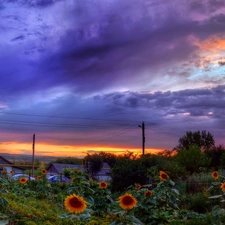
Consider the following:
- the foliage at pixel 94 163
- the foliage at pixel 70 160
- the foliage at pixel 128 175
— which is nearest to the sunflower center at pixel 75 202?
the foliage at pixel 128 175

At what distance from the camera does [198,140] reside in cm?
5450

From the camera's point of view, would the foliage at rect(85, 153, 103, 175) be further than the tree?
No

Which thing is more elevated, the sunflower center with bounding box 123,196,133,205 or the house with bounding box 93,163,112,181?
the sunflower center with bounding box 123,196,133,205

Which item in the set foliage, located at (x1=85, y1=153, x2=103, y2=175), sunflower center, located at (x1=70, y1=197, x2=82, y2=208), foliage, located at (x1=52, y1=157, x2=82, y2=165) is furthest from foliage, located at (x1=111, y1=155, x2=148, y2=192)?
foliage, located at (x1=52, y1=157, x2=82, y2=165)

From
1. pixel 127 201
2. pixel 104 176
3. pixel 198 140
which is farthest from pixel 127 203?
pixel 198 140

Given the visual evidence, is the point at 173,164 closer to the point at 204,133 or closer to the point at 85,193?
the point at 85,193

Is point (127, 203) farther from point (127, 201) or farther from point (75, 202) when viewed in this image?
point (75, 202)

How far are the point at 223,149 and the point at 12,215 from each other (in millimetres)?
39735

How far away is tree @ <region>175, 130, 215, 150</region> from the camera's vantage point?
53838mm

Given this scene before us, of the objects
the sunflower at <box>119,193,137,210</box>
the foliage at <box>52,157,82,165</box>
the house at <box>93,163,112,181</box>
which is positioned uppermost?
the foliage at <box>52,157,82,165</box>

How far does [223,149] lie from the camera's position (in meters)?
44.3

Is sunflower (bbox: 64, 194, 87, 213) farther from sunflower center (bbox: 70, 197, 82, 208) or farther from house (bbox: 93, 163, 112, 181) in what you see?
house (bbox: 93, 163, 112, 181)

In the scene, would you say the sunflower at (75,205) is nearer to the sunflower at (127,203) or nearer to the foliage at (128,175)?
the sunflower at (127,203)

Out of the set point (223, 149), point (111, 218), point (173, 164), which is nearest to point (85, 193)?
point (111, 218)
